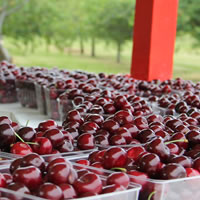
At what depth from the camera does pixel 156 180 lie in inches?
35.0

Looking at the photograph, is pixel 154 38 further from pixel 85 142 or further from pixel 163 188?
pixel 163 188

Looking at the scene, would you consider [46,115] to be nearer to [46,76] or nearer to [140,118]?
[46,76]

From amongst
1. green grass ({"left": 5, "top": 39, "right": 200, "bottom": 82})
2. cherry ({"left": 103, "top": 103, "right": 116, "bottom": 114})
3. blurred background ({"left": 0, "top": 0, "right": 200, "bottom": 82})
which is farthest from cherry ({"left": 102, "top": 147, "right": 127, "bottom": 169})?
green grass ({"left": 5, "top": 39, "right": 200, "bottom": 82})

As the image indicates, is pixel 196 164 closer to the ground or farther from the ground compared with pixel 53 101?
farther from the ground

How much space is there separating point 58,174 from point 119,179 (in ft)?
0.46

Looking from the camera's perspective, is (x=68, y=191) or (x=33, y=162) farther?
(x=33, y=162)

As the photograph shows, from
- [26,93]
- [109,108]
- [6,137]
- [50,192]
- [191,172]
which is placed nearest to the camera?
[50,192]

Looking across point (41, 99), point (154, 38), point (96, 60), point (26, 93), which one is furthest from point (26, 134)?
point (96, 60)

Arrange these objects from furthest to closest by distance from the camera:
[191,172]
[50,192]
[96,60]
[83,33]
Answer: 1. [96,60]
2. [83,33]
3. [191,172]
4. [50,192]

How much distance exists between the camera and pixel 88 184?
2.59ft

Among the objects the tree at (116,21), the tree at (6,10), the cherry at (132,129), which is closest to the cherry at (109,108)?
the cherry at (132,129)

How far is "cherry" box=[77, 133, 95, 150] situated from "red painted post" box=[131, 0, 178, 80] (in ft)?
6.89

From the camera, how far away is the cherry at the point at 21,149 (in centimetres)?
104

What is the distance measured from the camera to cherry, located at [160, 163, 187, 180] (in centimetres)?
91
